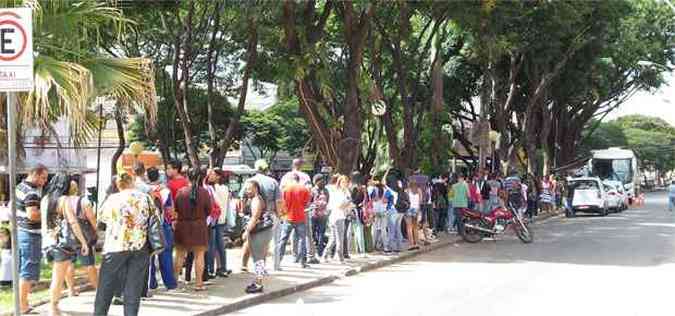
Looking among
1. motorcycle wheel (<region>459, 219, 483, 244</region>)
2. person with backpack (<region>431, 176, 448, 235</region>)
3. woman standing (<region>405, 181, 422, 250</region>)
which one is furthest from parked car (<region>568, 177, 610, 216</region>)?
woman standing (<region>405, 181, 422, 250</region>)

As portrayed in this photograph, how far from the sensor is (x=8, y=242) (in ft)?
34.1

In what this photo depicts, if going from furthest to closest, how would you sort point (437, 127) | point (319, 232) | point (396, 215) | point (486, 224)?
1. point (437, 127)
2. point (486, 224)
3. point (396, 215)
4. point (319, 232)

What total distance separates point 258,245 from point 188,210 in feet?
Answer: 3.62

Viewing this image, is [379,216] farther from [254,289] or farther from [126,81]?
[126,81]

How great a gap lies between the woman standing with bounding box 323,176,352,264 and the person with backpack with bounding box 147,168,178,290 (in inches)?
162

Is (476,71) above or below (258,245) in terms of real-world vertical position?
above

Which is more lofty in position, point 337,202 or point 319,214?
point 337,202

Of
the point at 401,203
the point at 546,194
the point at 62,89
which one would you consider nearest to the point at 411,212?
the point at 401,203

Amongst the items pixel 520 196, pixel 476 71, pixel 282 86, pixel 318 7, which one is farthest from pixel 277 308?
pixel 476 71

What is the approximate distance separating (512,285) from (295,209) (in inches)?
149

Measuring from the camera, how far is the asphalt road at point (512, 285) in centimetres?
1056

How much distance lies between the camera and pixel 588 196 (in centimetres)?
3394

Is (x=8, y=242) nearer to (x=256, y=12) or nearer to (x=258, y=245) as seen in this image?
(x=258, y=245)

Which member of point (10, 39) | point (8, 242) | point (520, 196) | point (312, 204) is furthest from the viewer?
point (520, 196)
